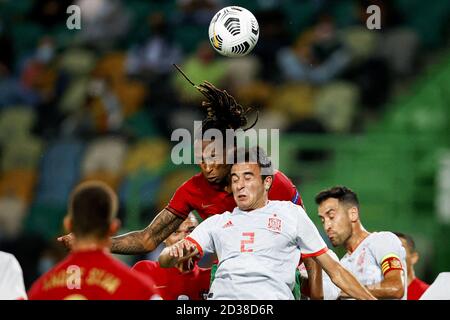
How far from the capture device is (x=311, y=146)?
35.9 feet

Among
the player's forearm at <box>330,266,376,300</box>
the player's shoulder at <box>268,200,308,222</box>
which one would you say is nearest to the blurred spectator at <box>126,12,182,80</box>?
the player's shoulder at <box>268,200,308,222</box>

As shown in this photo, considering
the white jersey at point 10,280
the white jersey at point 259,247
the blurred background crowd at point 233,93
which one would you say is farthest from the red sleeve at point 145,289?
the blurred background crowd at point 233,93

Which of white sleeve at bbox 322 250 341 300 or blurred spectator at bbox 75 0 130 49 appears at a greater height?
blurred spectator at bbox 75 0 130 49

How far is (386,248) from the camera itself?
657 cm

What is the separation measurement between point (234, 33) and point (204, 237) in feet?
7.34

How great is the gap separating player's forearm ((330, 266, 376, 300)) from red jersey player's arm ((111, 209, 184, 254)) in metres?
1.57

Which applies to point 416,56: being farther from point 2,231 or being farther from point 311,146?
point 2,231

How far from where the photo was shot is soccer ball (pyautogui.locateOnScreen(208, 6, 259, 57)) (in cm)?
759

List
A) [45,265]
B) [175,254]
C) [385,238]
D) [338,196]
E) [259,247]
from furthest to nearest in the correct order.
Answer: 1. [45,265]
2. [338,196]
3. [385,238]
4. [259,247]
5. [175,254]

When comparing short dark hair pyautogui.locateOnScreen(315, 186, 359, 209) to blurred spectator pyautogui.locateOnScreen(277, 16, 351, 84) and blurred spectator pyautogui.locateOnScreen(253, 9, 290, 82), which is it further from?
blurred spectator pyautogui.locateOnScreen(253, 9, 290, 82)

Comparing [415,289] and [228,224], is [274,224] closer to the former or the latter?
[228,224]

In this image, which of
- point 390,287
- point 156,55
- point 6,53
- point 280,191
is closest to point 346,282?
point 390,287

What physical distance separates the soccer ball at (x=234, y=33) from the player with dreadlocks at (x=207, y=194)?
2.45ft

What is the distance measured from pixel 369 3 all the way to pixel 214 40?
516cm
